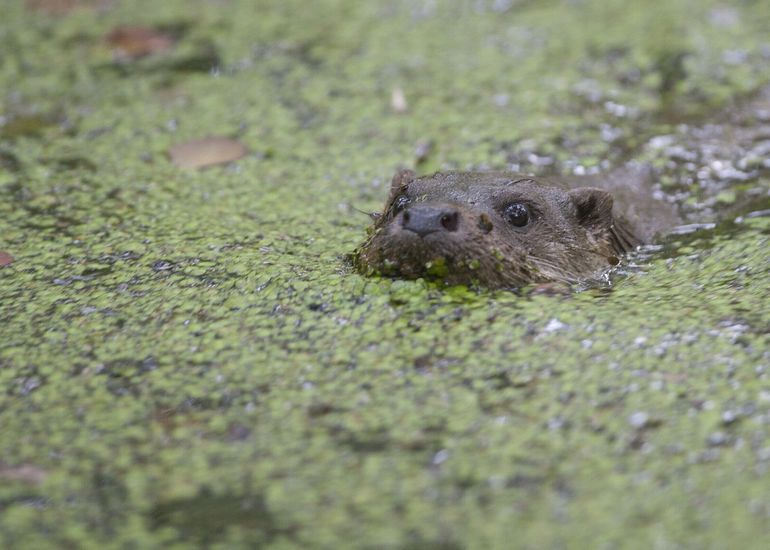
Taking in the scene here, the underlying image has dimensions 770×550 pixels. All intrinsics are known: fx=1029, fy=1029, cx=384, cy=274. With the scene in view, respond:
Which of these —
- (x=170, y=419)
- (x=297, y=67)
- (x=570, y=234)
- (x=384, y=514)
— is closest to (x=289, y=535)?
Result: (x=384, y=514)

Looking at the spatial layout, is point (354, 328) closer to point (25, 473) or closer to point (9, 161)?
point (25, 473)

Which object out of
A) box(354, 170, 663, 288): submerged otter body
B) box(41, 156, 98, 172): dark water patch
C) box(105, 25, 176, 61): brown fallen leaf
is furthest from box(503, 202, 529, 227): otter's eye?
box(105, 25, 176, 61): brown fallen leaf

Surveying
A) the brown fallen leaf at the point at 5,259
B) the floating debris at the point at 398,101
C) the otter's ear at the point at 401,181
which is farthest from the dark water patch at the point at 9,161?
the otter's ear at the point at 401,181

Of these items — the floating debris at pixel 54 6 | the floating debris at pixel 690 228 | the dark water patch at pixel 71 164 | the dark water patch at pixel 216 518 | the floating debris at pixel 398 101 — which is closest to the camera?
the dark water patch at pixel 216 518

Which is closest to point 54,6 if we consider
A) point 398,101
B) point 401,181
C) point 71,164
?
point 71,164

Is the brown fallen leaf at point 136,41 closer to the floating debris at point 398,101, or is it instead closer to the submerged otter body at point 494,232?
the floating debris at point 398,101

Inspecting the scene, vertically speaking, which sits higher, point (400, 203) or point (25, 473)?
point (400, 203)
